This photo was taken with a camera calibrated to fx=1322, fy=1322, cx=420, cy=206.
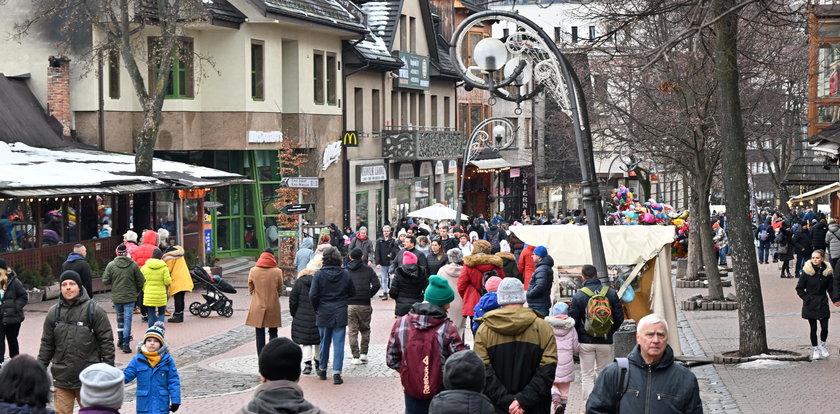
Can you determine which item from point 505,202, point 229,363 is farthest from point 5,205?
point 505,202

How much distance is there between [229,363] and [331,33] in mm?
25775

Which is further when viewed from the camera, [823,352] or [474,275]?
[823,352]

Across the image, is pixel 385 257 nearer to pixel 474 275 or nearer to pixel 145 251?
pixel 145 251

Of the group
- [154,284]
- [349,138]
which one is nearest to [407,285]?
[154,284]

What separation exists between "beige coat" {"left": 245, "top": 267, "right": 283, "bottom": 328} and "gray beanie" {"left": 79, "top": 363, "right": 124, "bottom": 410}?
8.86 m

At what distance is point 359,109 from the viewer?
46.2m

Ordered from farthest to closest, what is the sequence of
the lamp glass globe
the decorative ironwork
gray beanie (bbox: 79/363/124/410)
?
the decorative ironwork, the lamp glass globe, gray beanie (bbox: 79/363/124/410)

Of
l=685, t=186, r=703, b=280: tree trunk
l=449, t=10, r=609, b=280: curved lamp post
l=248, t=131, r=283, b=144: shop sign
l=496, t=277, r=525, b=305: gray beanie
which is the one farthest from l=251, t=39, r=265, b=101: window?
l=496, t=277, r=525, b=305: gray beanie

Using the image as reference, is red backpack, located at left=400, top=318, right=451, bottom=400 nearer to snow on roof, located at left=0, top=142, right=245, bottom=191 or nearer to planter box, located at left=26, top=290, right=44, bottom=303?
snow on roof, located at left=0, top=142, right=245, bottom=191

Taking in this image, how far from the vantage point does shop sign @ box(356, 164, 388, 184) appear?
4562 centimetres

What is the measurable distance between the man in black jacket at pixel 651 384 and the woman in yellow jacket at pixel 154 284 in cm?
1266

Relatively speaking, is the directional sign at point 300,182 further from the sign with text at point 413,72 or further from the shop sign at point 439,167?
the shop sign at point 439,167

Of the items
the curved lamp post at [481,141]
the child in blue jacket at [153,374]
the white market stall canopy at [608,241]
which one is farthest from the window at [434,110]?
the child in blue jacket at [153,374]

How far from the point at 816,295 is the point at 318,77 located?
89.7 ft
